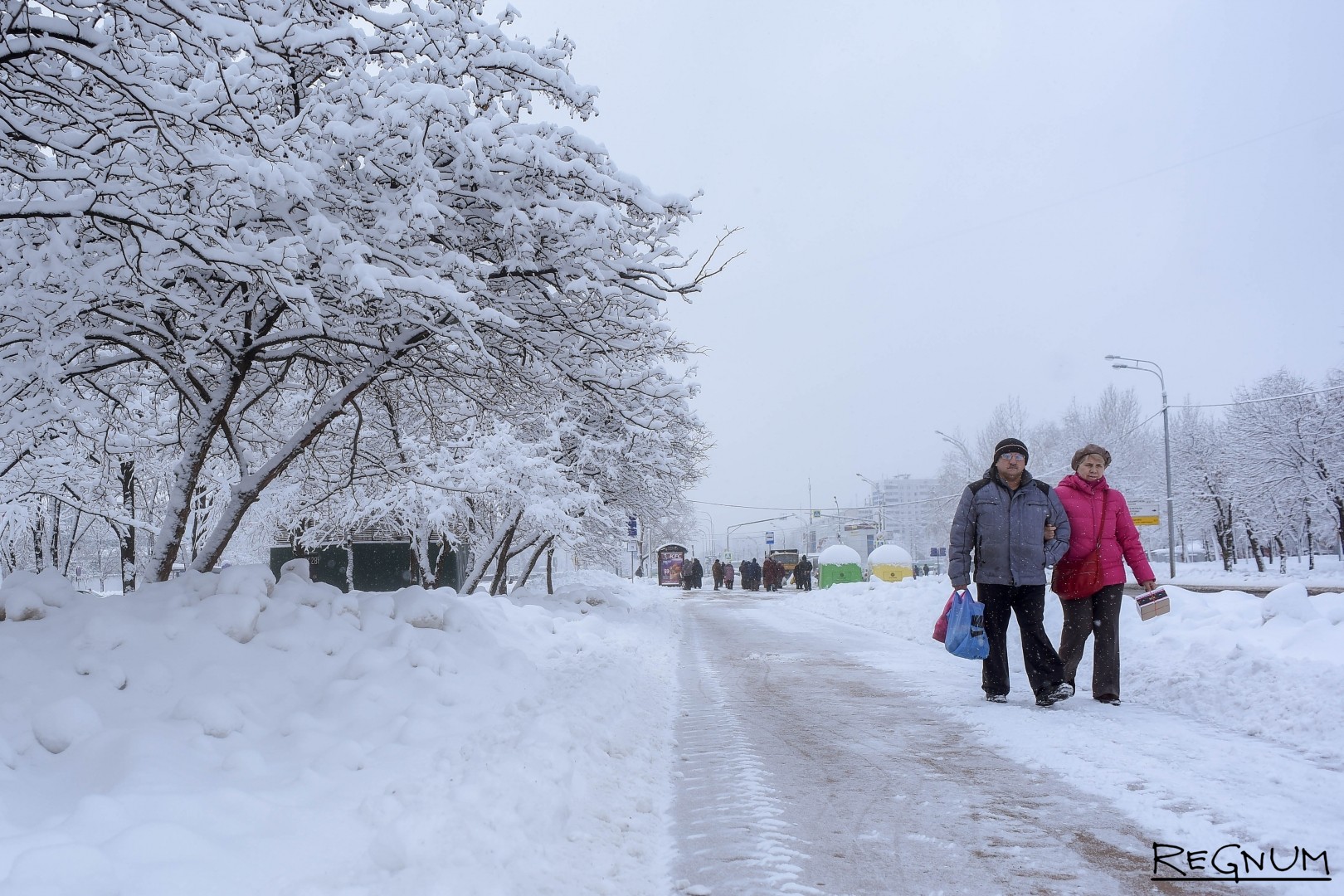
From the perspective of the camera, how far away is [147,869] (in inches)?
105

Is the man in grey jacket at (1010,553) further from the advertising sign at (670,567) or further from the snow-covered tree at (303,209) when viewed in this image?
the advertising sign at (670,567)

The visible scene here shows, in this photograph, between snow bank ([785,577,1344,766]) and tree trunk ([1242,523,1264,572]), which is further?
tree trunk ([1242,523,1264,572])

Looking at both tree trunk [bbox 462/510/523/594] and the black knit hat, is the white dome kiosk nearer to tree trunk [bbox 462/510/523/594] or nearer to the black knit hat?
tree trunk [bbox 462/510/523/594]

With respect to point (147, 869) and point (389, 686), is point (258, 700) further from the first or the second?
point (147, 869)

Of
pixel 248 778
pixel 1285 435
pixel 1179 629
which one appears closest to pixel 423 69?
pixel 248 778

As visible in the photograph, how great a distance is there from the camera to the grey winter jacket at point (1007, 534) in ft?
21.0

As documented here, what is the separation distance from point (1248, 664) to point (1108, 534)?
118cm

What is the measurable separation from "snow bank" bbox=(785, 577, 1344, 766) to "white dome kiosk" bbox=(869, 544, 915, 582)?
3179 cm

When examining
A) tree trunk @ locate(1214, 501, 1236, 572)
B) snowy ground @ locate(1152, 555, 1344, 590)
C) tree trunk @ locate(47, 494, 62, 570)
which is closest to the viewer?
tree trunk @ locate(47, 494, 62, 570)

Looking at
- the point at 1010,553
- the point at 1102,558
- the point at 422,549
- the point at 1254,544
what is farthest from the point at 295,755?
the point at 1254,544

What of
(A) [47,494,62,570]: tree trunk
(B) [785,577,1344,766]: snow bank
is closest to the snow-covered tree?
(B) [785,577,1344,766]: snow bank

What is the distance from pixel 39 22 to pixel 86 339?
2.34m

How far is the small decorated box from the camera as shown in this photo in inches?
246

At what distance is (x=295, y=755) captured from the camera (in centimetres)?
402
